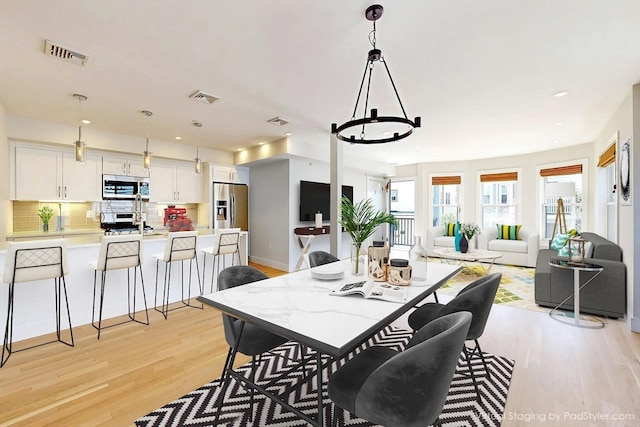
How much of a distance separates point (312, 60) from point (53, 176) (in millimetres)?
4542

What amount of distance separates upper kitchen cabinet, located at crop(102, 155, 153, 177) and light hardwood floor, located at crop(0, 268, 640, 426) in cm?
305

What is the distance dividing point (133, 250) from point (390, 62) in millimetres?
3127

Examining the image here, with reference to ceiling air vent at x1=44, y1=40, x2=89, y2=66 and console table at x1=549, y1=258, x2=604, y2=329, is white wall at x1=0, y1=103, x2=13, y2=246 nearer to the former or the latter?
ceiling air vent at x1=44, y1=40, x2=89, y2=66

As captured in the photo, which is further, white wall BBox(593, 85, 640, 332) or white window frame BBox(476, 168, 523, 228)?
white window frame BBox(476, 168, 523, 228)

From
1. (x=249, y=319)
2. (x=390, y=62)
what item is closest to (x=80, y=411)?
(x=249, y=319)

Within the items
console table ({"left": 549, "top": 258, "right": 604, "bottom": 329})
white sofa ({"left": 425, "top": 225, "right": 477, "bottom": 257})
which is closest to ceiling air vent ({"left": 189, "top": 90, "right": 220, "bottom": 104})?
console table ({"left": 549, "top": 258, "right": 604, "bottom": 329})

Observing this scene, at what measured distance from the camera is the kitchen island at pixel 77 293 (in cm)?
→ 273

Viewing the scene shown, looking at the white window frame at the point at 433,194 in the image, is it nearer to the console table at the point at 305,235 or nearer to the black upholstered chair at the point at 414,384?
the console table at the point at 305,235

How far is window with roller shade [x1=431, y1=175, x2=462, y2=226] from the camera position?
7.64m

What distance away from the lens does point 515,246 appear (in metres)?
6.02

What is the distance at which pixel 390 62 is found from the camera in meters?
2.54

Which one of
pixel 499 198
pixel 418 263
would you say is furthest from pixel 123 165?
pixel 499 198

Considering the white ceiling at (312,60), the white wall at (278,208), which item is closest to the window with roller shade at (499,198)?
the white ceiling at (312,60)

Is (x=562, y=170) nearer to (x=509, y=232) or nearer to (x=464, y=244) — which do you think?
(x=509, y=232)
